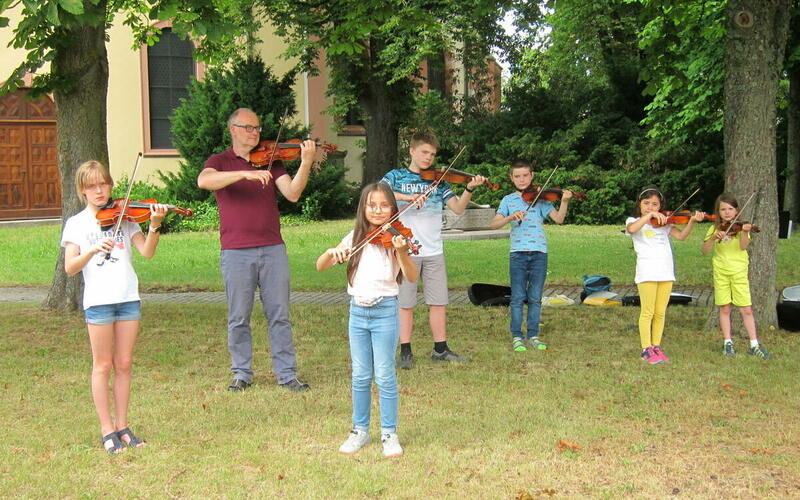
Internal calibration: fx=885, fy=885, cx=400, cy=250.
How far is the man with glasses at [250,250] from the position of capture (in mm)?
5957

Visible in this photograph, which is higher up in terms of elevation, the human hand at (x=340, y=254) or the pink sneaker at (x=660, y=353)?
the human hand at (x=340, y=254)

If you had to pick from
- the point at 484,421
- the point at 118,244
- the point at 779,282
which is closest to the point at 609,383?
the point at 484,421

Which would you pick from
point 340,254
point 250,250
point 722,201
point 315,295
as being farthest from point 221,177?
point 315,295

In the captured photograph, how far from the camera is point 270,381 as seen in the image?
20.8 feet

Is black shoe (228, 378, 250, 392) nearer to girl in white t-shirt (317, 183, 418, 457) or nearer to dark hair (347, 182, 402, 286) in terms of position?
girl in white t-shirt (317, 183, 418, 457)

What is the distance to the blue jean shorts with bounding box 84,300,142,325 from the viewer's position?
4.73 meters

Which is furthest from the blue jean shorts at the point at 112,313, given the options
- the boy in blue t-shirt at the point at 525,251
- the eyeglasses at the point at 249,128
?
the boy in blue t-shirt at the point at 525,251

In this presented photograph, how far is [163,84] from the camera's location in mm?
23828

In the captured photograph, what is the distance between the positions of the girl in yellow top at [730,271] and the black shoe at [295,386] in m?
3.41

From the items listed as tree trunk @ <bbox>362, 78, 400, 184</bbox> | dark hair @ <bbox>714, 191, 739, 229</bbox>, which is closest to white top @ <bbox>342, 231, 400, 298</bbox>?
dark hair @ <bbox>714, 191, 739, 229</bbox>

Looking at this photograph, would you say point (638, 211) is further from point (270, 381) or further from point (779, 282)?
point (779, 282)

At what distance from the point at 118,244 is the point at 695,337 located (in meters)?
5.27

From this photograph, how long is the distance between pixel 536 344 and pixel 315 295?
456 cm

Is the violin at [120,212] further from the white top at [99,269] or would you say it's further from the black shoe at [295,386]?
the black shoe at [295,386]
